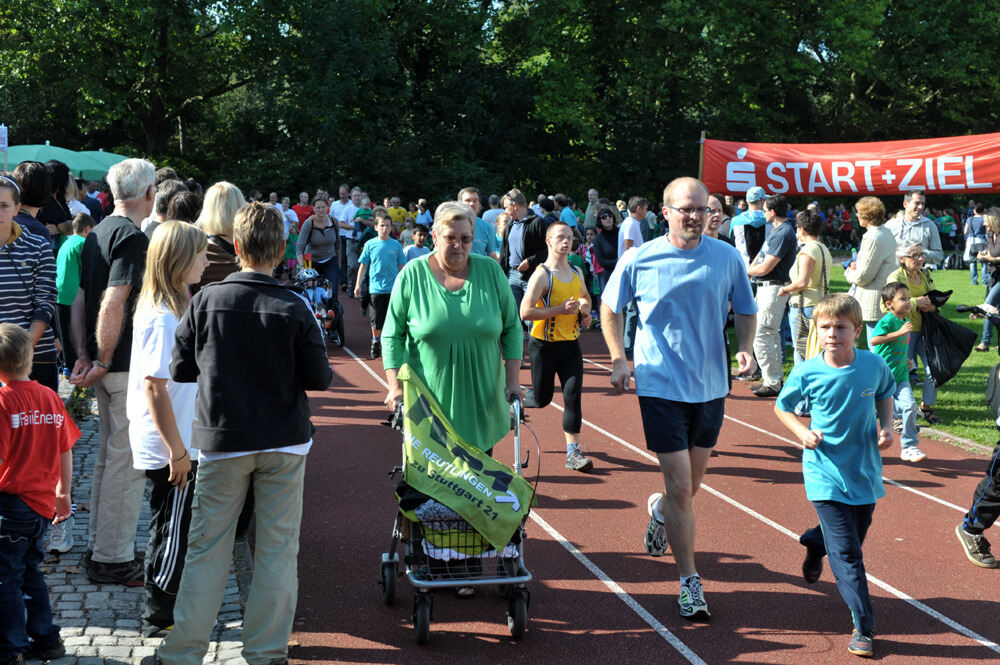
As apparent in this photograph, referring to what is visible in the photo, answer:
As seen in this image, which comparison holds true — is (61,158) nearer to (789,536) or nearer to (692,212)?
(789,536)

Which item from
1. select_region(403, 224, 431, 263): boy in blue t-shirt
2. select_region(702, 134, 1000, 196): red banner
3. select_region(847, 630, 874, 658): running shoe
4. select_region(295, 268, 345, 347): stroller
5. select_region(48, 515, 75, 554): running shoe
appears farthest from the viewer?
select_region(702, 134, 1000, 196): red banner

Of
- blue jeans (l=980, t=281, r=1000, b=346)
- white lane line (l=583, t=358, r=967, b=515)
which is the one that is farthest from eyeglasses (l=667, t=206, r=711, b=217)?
blue jeans (l=980, t=281, r=1000, b=346)

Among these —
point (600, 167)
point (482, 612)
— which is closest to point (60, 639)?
point (482, 612)

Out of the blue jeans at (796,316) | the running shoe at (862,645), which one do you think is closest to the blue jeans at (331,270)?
the blue jeans at (796,316)

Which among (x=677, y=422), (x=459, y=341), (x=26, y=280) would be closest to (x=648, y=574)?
(x=677, y=422)

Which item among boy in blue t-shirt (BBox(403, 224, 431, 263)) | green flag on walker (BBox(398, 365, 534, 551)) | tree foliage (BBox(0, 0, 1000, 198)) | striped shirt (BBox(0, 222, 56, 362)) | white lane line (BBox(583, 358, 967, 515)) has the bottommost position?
white lane line (BBox(583, 358, 967, 515))

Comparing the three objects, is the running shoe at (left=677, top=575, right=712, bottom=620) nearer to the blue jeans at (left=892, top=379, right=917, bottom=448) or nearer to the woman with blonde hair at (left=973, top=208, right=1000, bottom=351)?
the blue jeans at (left=892, top=379, right=917, bottom=448)

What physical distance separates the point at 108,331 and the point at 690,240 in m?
3.03

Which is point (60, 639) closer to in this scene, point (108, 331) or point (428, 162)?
point (108, 331)

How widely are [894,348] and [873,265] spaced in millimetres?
1244

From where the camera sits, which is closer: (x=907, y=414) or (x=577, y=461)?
(x=577, y=461)

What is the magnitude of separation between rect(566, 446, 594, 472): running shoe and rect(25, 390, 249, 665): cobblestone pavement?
2.97 metres

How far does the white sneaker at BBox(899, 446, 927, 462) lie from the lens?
28.6 ft

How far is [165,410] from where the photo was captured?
436cm
